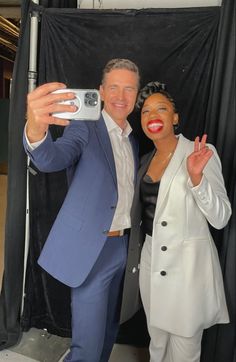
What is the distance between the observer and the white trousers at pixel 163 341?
1.34 meters

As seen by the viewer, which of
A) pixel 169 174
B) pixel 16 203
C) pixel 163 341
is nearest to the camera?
pixel 169 174

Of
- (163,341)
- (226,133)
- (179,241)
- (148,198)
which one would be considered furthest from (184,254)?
(226,133)

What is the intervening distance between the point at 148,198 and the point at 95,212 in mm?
229

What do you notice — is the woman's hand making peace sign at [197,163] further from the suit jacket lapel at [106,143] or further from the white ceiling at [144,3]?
the white ceiling at [144,3]

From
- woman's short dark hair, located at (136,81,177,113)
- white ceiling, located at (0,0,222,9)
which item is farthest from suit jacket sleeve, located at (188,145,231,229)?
white ceiling, located at (0,0,222,9)

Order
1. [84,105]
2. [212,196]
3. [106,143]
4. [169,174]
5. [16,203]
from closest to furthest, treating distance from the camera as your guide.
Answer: [84,105], [212,196], [169,174], [106,143], [16,203]

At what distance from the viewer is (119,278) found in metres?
1.52

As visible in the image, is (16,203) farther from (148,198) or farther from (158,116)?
(158,116)

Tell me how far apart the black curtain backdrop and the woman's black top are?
420 mm

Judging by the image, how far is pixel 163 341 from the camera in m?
1.47

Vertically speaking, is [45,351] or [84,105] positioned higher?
[84,105]

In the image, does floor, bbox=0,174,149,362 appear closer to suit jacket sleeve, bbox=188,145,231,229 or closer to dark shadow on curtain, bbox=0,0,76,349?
dark shadow on curtain, bbox=0,0,76,349

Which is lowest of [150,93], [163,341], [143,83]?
[163,341]

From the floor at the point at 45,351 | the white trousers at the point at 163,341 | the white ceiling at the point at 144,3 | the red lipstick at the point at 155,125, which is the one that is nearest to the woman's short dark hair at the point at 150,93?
the red lipstick at the point at 155,125
